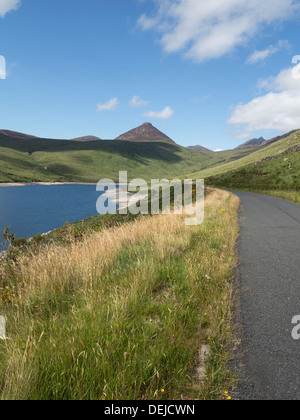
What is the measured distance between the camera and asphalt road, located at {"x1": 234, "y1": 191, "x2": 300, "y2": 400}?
2371mm

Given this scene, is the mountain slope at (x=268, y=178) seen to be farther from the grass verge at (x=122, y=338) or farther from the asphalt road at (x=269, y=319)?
the grass verge at (x=122, y=338)

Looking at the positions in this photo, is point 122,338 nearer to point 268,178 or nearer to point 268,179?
point 268,179

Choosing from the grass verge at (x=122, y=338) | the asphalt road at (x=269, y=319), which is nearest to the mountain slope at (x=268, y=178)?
the asphalt road at (x=269, y=319)

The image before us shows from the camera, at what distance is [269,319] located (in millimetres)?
3549

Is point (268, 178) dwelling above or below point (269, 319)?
above

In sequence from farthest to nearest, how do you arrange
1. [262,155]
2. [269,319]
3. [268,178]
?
[262,155] → [268,178] → [269,319]

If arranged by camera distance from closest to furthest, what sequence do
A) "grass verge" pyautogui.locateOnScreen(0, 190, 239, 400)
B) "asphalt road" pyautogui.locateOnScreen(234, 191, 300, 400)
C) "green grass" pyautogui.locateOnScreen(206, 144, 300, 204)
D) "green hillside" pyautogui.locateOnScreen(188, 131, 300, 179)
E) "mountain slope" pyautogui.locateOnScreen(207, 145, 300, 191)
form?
1. "grass verge" pyautogui.locateOnScreen(0, 190, 239, 400)
2. "asphalt road" pyautogui.locateOnScreen(234, 191, 300, 400)
3. "green grass" pyautogui.locateOnScreen(206, 144, 300, 204)
4. "mountain slope" pyautogui.locateOnScreen(207, 145, 300, 191)
5. "green hillside" pyautogui.locateOnScreen(188, 131, 300, 179)

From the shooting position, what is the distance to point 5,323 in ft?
10.3

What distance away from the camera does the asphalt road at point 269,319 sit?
2371mm

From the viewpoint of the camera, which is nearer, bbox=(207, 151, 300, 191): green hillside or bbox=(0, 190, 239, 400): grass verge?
bbox=(0, 190, 239, 400): grass verge

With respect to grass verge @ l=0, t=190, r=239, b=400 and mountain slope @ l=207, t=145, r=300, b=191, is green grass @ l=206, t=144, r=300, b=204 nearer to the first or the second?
mountain slope @ l=207, t=145, r=300, b=191

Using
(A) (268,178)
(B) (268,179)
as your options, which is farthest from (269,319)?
(A) (268,178)

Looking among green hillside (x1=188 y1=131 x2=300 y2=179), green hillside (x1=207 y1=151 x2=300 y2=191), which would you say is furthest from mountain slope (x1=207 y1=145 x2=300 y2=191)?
green hillside (x1=188 y1=131 x2=300 y2=179)
